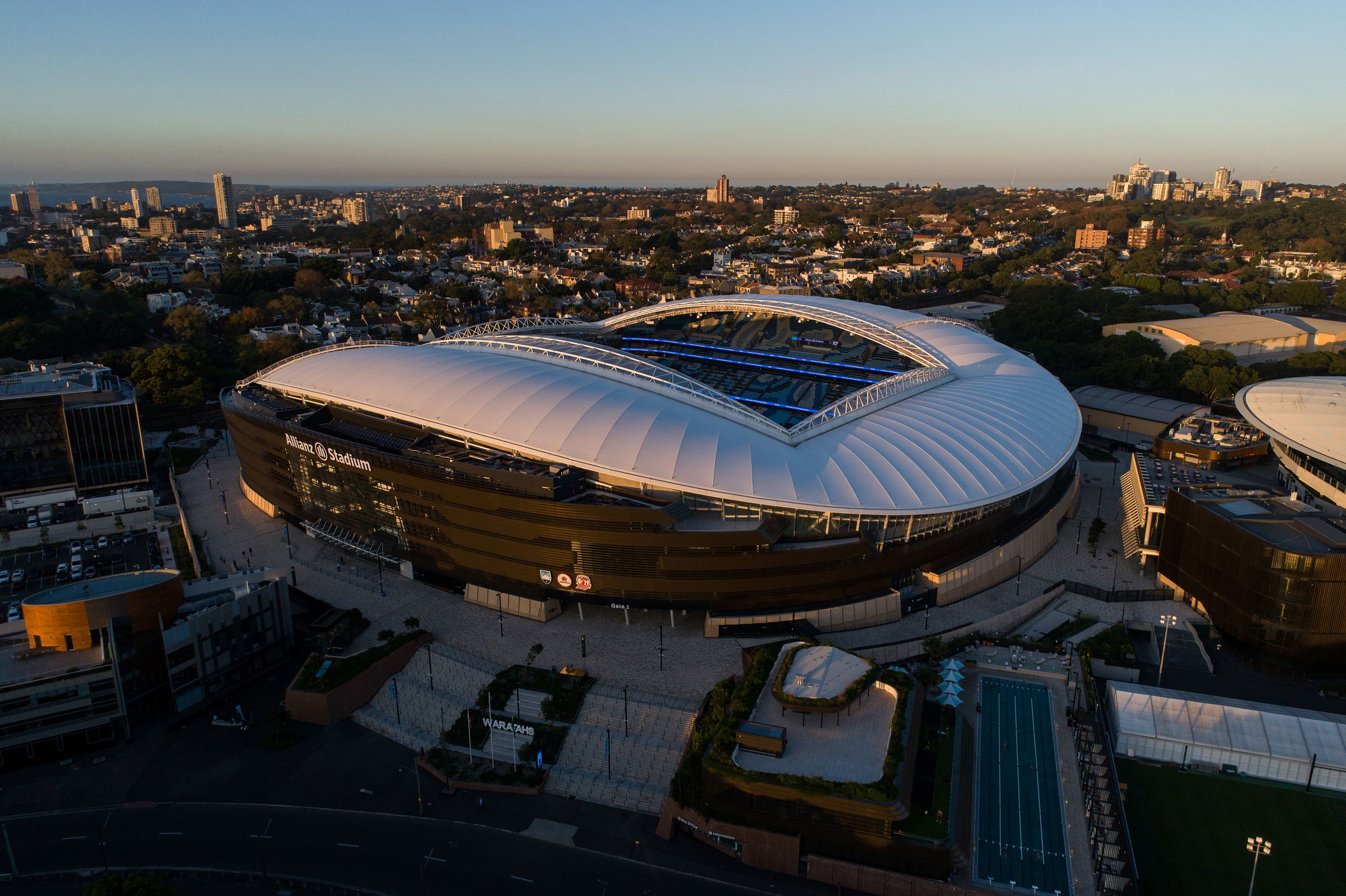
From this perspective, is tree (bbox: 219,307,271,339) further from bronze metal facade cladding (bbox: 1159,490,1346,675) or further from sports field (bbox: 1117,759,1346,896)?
sports field (bbox: 1117,759,1346,896)

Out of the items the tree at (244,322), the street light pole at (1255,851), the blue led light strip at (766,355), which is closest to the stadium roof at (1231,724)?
the street light pole at (1255,851)

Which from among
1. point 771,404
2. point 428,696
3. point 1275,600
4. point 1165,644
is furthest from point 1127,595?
point 428,696

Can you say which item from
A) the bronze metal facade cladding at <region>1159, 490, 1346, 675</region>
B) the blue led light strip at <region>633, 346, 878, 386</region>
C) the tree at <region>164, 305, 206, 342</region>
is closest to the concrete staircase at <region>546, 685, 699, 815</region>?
the bronze metal facade cladding at <region>1159, 490, 1346, 675</region>

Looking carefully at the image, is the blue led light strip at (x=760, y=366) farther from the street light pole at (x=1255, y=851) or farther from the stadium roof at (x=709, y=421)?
the street light pole at (x=1255, y=851)

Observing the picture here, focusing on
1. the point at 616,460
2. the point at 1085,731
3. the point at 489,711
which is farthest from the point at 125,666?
the point at 1085,731

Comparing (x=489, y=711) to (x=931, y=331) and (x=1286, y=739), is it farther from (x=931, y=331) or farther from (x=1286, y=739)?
(x=931, y=331)

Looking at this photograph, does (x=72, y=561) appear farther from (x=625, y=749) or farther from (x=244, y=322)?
(x=244, y=322)
